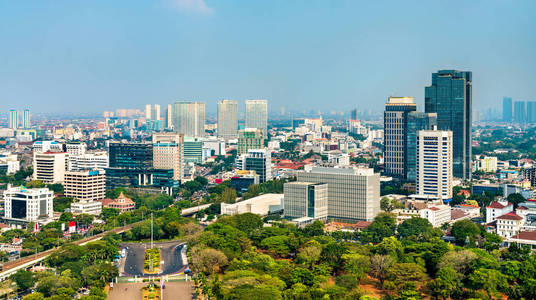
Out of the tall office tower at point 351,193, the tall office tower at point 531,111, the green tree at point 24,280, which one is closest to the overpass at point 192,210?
the tall office tower at point 351,193

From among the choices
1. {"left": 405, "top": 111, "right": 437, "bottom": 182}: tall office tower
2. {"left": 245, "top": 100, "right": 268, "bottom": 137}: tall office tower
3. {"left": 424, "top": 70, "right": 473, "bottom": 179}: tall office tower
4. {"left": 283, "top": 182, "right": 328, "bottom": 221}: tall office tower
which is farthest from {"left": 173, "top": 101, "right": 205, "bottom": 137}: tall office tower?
{"left": 283, "top": 182, "right": 328, "bottom": 221}: tall office tower

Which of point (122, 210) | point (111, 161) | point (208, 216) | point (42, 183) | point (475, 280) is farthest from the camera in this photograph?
point (111, 161)

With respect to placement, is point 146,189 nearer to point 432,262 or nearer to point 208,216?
point 208,216

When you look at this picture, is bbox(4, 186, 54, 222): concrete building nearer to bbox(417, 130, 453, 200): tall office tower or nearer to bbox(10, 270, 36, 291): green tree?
bbox(10, 270, 36, 291): green tree

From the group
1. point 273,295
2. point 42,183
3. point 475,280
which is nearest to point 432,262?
point 475,280

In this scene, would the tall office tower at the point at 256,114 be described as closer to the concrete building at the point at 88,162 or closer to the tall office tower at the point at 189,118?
the tall office tower at the point at 189,118

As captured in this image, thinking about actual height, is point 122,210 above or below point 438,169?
below
